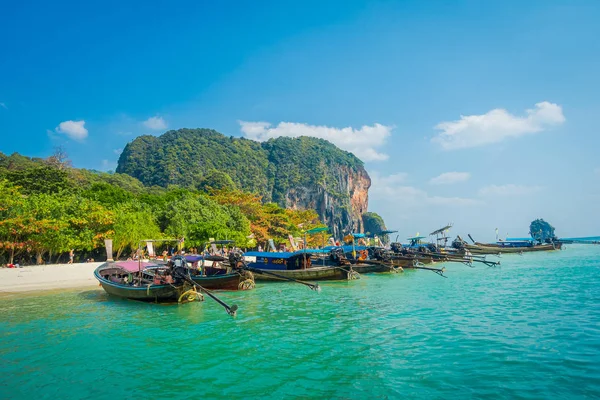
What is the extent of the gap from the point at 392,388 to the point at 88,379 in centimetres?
735

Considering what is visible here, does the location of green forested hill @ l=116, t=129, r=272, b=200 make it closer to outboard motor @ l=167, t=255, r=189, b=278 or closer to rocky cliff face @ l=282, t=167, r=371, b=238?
rocky cliff face @ l=282, t=167, r=371, b=238

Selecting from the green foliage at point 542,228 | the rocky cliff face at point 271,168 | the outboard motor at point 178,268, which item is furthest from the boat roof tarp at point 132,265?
the green foliage at point 542,228

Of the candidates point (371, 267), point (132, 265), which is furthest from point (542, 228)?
point (132, 265)

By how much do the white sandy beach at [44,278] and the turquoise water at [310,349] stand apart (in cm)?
723

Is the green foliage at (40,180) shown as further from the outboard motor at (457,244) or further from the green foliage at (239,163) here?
the outboard motor at (457,244)

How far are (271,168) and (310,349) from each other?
458 feet

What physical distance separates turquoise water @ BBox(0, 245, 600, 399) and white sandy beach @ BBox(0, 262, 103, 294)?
7.23 m

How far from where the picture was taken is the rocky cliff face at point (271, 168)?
391 feet

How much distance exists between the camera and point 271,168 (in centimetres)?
14875

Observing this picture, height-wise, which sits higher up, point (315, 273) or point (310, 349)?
point (315, 273)

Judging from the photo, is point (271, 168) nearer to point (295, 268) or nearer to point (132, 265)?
point (295, 268)

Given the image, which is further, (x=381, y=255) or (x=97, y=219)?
(x=381, y=255)

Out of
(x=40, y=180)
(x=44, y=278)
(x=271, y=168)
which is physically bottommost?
(x=44, y=278)

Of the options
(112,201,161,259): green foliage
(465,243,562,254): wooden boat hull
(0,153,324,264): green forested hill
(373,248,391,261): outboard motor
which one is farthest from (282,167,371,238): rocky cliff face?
(373,248,391,261): outboard motor
